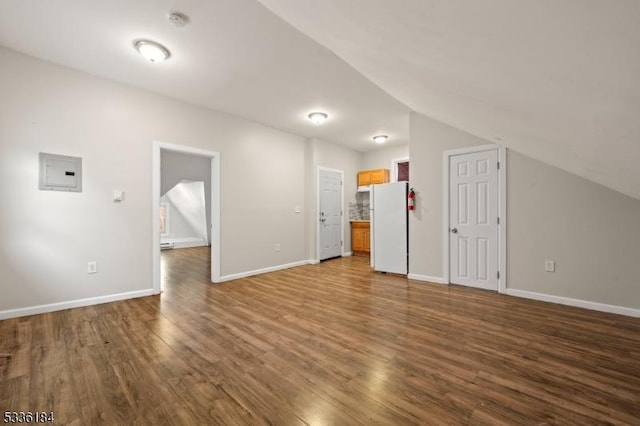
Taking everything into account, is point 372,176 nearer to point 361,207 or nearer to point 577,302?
point 361,207

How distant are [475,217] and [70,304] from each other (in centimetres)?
559

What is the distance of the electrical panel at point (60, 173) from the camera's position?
2950mm

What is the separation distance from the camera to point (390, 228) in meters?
4.84

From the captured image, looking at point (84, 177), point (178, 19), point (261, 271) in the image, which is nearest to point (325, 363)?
point (178, 19)

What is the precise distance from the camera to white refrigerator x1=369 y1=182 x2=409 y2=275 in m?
4.67

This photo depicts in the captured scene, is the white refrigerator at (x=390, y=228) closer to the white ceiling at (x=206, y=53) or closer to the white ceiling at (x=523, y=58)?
the white ceiling at (x=206, y=53)

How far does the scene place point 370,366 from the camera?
6.27 feet

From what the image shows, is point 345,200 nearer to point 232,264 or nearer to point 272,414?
point 232,264

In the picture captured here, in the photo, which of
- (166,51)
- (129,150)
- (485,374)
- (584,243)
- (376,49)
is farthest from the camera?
(129,150)

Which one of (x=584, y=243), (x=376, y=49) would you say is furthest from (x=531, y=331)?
(x=376, y=49)

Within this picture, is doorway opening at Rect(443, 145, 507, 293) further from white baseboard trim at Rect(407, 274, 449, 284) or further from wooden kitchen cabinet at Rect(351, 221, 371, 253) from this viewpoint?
wooden kitchen cabinet at Rect(351, 221, 371, 253)

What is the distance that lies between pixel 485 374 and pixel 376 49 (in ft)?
8.35

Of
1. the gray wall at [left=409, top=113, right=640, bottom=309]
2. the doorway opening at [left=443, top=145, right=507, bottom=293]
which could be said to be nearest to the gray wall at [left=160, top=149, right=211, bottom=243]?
the doorway opening at [left=443, top=145, right=507, bottom=293]

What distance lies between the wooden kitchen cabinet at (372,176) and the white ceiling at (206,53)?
249cm
